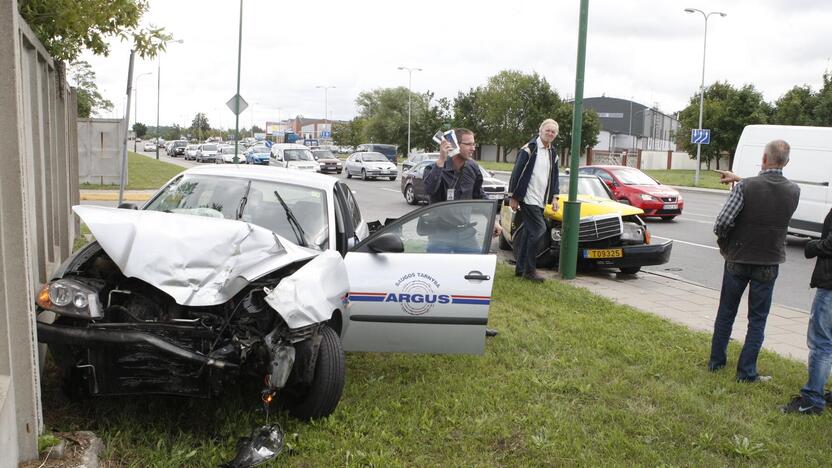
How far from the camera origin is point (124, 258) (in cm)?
400

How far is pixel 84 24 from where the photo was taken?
23.8ft

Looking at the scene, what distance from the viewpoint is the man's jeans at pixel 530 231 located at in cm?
895

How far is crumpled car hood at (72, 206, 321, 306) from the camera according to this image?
3961mm

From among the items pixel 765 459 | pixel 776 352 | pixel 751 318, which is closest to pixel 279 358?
pixel 765 459

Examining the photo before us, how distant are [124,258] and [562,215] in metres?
7.43

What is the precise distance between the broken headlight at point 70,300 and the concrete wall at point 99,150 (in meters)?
23.0

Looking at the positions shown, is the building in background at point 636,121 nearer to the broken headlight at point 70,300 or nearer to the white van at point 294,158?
the white van at point 294,158

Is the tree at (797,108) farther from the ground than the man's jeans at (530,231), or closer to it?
farther from the ground

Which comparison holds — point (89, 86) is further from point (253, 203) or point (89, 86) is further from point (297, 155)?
point (253, 203)

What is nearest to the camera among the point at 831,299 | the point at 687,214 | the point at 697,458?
the point at 697,458

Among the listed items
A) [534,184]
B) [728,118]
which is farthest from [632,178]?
[728,118]

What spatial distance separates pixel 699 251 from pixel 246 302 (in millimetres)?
11947

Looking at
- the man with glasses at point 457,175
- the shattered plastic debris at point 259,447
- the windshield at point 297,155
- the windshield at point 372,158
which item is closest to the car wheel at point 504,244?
the man with glasses at point 457,175

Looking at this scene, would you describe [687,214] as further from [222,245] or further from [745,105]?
[745,105]
